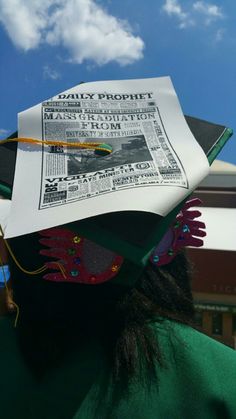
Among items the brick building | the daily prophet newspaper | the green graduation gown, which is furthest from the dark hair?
the brick building

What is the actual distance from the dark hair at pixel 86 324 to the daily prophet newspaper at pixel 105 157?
0.15m

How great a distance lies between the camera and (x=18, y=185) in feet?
1.61

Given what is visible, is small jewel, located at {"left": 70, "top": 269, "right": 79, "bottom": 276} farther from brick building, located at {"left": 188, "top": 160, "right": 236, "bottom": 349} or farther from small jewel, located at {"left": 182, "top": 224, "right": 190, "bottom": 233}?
brick building, located at {"left": 188, "top": 160, "right": 236, "bottom": 349}

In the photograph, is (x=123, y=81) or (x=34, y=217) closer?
(x=34, y=217)

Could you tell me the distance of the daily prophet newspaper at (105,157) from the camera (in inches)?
17.5

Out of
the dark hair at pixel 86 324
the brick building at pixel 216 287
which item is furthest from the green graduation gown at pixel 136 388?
the brick building at pixel 216 287

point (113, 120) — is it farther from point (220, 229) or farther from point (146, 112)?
point (220, 229)

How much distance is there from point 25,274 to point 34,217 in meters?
0.16

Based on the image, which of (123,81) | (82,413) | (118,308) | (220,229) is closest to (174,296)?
(118,308)

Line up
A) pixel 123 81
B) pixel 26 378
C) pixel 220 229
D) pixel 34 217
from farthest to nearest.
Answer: pixel 220 229, pixel 123 81, pixel 26 378, pixel 34 217

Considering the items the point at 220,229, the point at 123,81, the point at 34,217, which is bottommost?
the point at 34,217

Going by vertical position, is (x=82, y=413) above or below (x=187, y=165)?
below

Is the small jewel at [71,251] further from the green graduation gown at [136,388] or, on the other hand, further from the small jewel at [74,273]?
the green graduation gown at [136,388]

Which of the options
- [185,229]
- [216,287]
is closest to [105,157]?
[185,229]
